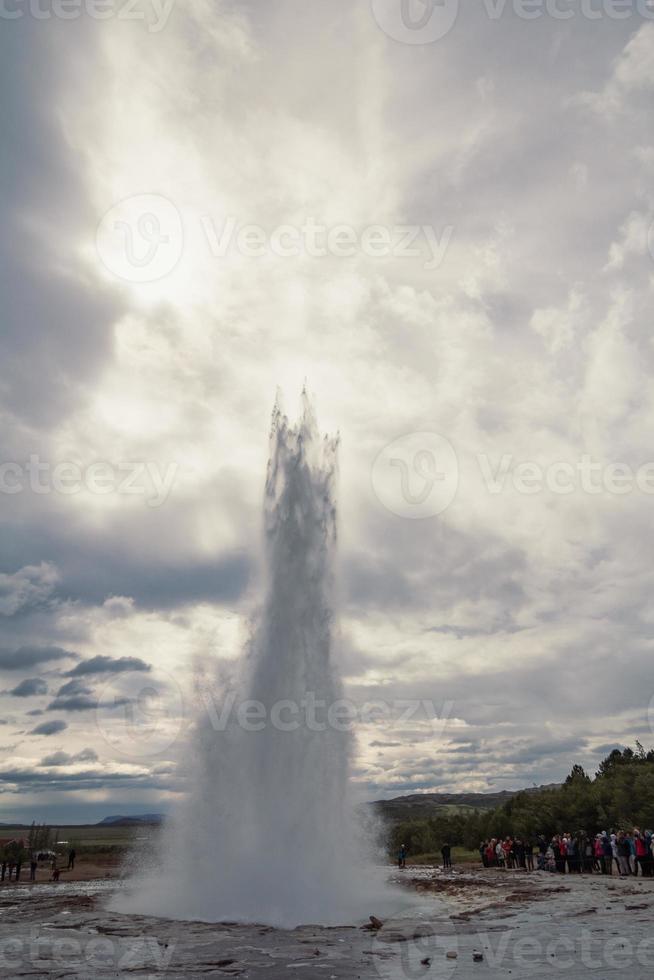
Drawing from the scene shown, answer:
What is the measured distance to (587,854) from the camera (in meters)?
37.2

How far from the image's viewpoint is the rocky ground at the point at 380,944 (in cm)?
1342

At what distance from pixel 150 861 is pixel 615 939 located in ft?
75.9

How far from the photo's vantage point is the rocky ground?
1342 cm

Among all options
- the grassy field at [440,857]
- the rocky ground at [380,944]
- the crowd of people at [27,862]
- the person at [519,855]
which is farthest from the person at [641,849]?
the grassy field at [440,857]


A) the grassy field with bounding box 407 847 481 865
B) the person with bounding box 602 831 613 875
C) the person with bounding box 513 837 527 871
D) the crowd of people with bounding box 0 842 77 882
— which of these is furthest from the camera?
the grassy field with bounding box 407 847 481 865

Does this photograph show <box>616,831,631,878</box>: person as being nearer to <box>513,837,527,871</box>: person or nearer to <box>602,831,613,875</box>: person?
<box>602,831,613,875</box>: person

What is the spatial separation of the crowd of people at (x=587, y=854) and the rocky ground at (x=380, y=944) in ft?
13.9

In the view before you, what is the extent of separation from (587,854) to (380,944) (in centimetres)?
2520

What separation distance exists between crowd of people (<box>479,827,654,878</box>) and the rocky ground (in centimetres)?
423

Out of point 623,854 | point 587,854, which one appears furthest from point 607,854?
point 587,854

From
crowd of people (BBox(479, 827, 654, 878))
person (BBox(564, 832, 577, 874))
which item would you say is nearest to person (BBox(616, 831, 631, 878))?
crowd of people (BBox(479, 827, 654, 878))

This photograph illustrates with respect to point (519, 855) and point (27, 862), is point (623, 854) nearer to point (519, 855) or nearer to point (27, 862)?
point (519, 855)

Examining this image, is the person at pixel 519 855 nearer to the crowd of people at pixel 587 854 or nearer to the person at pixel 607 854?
the crowd of people at pixel 587 854

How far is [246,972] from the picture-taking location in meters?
13.5
